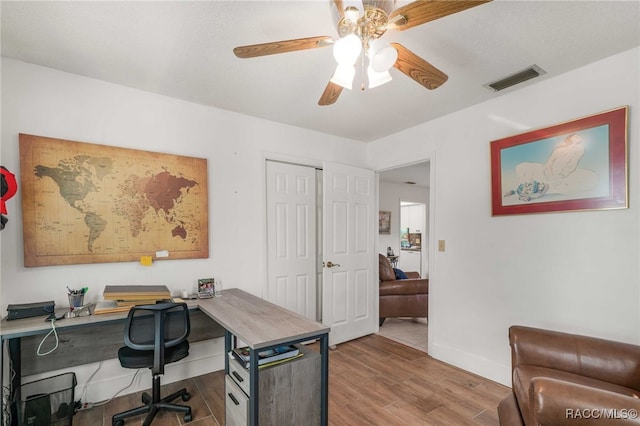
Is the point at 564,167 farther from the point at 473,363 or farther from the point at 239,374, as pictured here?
the point at 239,374

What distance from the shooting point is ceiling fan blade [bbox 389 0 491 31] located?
3.69 ft

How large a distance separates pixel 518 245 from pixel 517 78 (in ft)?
4.32

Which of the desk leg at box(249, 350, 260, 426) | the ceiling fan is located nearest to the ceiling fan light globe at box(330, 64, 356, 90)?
the ceiling fan

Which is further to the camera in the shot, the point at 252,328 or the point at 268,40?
the point at 268,40

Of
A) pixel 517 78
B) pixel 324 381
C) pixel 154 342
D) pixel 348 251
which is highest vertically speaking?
pixel 517 78

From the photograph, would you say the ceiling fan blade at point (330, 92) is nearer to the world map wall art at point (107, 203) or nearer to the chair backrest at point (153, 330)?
the world map wall art at point (107, 203)

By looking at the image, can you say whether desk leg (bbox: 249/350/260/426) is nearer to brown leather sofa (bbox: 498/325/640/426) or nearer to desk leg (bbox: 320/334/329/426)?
desk leg (bbox: 320/334/329/426)

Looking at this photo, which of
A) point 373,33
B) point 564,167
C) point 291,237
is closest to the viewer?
point 373,33

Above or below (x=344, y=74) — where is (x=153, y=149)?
below

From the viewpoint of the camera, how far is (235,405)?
1.67 meters

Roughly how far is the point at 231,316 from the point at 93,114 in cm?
191

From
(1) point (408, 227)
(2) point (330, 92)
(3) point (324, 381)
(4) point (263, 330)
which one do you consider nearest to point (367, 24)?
(2) point (330, 92)

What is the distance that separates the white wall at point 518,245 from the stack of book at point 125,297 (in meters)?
2.57

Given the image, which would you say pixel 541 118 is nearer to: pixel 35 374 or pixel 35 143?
pixel 35 143
